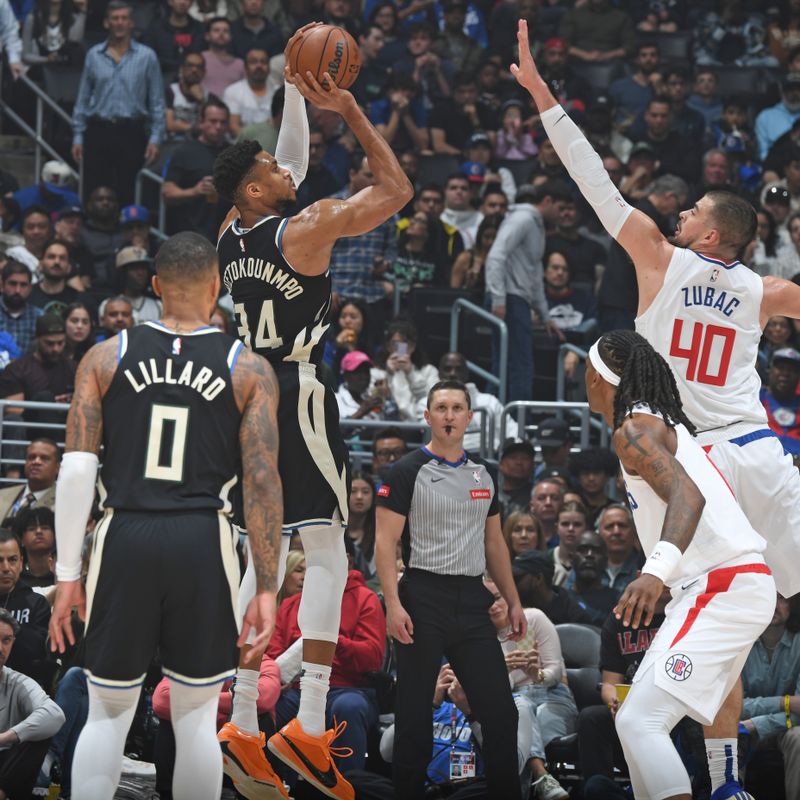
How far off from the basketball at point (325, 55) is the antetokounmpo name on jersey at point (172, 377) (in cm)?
208

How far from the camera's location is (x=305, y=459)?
6.94m

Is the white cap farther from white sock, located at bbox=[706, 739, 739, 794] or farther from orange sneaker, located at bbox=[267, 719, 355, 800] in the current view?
white sock, located at bbox=[706, 739, 739, 794]

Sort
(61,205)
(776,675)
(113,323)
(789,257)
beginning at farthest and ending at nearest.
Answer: (61,205) < (789,257) < (113,323) < (776,675)

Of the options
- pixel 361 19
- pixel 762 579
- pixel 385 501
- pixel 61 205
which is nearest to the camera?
pixel 762 579

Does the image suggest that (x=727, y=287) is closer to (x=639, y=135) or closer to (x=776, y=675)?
(x=776, y=675)

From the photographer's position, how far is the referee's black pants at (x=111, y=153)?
15922mm

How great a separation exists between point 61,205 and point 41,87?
6.60 ft

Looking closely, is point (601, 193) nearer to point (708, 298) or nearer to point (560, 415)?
point (708, 298)

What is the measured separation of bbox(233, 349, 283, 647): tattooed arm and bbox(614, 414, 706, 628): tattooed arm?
1.37 meters

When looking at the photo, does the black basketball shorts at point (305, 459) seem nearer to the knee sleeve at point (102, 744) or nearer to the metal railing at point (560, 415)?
the knee sleeve at point (102, 744)

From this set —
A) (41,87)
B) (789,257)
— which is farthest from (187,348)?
(41,87)

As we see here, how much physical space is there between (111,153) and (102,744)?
11.4 metres

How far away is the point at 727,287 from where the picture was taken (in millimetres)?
7250

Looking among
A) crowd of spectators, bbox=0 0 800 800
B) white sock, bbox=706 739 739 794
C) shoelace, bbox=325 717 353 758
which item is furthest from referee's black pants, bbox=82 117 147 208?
white sock, bbox=706 739 739 794
